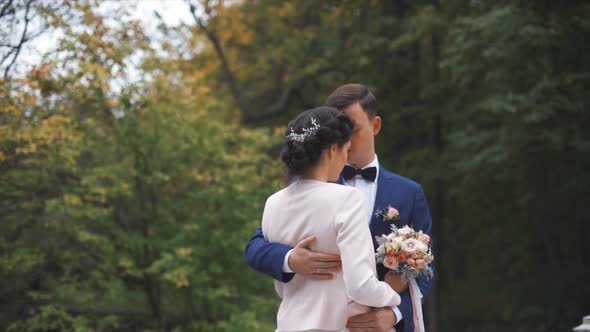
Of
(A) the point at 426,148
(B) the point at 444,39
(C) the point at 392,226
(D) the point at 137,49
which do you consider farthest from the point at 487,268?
(C) the point at 392,226

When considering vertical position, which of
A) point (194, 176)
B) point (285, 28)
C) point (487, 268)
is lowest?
point (487, 268)

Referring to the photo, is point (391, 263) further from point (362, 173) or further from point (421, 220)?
point (362, 173)

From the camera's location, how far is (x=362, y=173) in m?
3.29

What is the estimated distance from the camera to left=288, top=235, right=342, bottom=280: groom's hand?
272 cm

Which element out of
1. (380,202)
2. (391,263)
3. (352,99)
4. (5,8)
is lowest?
(391,263)

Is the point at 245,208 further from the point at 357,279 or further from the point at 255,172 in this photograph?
the point at 357,279

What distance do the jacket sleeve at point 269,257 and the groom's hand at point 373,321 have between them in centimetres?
32

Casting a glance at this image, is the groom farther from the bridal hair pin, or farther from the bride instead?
the bridal hair pin

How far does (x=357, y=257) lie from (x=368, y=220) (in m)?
0.59

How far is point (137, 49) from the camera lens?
833 centimetres


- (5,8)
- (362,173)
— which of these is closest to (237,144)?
(5,8)

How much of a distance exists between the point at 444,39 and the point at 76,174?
8631 millimetres

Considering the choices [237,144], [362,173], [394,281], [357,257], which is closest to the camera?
[357,257]

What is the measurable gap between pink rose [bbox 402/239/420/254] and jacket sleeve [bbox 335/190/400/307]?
20cm
